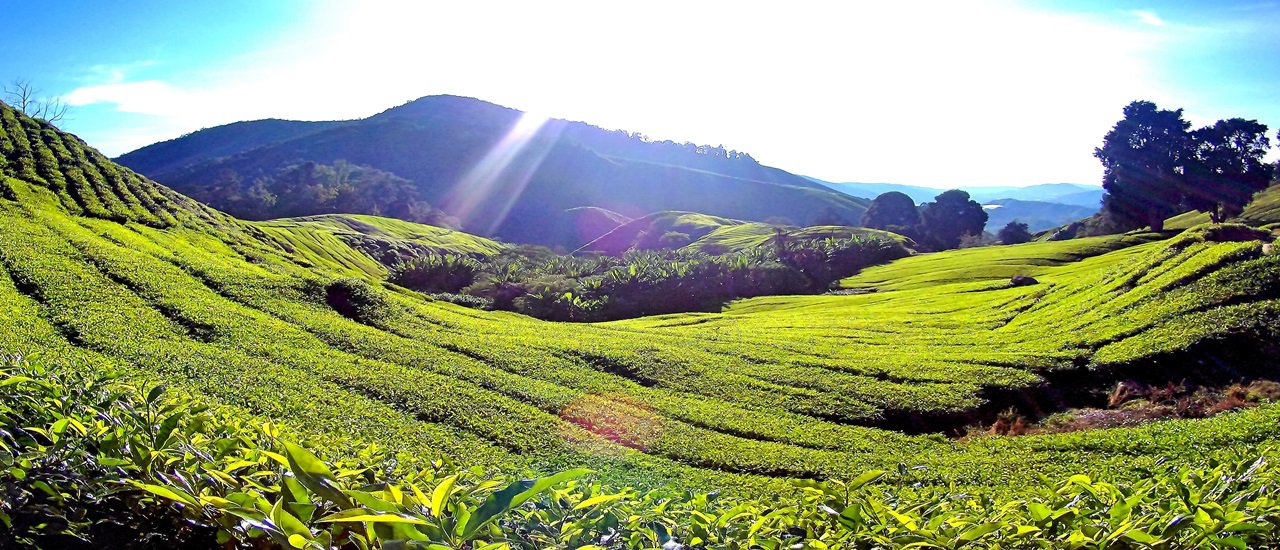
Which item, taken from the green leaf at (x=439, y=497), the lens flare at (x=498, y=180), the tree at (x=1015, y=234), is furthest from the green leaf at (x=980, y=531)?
the lens flare at (x=498, y=180)

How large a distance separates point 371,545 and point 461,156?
16160 cm

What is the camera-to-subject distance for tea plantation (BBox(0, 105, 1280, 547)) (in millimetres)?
2281

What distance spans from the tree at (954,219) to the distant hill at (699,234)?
518 inches

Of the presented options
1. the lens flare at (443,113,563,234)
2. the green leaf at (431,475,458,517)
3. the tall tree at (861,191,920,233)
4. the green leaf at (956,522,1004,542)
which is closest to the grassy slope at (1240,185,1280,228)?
the tall tree at (861,191,920,233)

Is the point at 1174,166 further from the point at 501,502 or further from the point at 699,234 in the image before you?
the point at 501,502

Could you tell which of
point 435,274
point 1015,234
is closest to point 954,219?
point 1015,234

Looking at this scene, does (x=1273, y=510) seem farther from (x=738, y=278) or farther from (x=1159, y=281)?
(x=738, y=278)

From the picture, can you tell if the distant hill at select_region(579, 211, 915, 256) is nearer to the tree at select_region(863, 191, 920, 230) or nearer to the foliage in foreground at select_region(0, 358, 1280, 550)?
the tree at select_region(863, 191, 920, 230)

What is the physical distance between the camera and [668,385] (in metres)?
14.3

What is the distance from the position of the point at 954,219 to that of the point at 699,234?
28.6 metres

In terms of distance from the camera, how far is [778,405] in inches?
514

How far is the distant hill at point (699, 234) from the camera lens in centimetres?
6316

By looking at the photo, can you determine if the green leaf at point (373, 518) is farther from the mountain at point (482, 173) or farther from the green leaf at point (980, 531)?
the mountain at point (482, 173)

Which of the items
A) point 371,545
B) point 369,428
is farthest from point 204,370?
point 371,545
